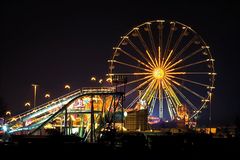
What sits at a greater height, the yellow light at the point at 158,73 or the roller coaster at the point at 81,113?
the yellow light at the point at 158,73

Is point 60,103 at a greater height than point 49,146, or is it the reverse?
point 60,103

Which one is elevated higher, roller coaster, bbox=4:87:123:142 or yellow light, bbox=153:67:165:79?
yellow light, bbox=153:67:165:79

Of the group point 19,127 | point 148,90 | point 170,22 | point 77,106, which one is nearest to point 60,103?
point 77,106

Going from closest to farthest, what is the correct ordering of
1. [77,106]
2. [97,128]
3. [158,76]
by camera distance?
[97,128] < [77,106] < [158,76]

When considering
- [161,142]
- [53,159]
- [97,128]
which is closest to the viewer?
[53,159]

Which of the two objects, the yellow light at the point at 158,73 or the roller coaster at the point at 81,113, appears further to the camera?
the yellow light at the point at 158,73

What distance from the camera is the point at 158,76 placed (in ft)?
188

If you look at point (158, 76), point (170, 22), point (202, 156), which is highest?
point (170, 22)

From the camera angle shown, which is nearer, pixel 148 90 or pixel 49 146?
pixel 49 146

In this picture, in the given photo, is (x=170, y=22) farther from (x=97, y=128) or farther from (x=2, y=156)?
(x=2, y=156)

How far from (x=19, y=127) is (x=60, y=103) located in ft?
18.9

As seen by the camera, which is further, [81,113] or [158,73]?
[158,73]

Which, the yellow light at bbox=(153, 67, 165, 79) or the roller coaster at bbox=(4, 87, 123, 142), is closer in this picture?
the roller coaster at bbox=(4, 87, 123, 142)

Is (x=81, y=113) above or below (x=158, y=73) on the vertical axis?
below
